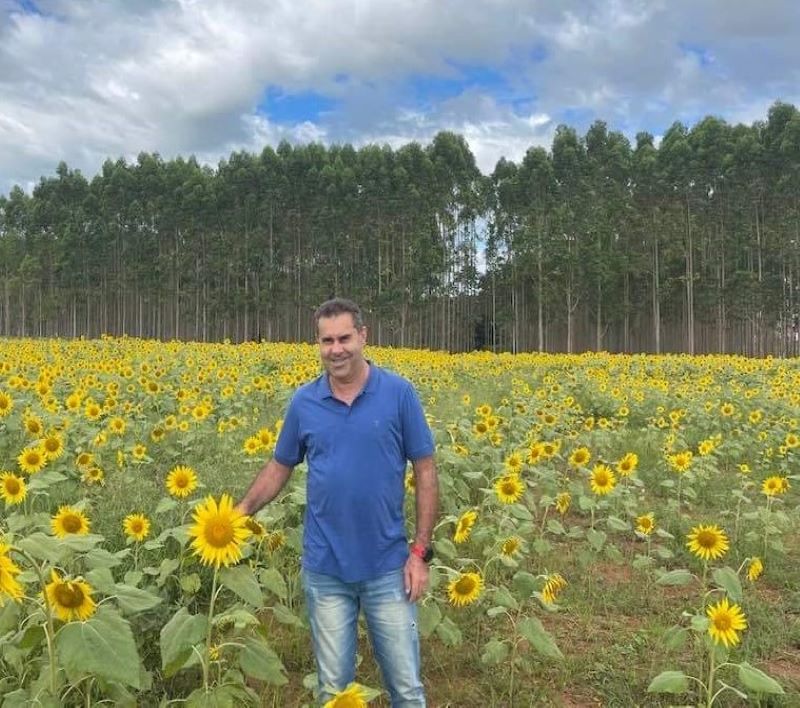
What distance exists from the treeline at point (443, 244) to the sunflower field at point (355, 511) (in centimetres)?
3593

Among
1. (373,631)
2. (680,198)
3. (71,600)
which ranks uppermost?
(680,198)

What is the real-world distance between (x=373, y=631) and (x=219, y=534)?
828 mm

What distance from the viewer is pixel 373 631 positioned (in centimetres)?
251

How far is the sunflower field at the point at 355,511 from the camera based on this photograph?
2025mm

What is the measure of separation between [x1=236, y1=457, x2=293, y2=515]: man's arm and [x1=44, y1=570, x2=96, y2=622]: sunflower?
0.77 metres

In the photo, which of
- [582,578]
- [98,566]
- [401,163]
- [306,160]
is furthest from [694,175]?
[98,566]

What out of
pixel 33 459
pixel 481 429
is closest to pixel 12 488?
pixel 33 459

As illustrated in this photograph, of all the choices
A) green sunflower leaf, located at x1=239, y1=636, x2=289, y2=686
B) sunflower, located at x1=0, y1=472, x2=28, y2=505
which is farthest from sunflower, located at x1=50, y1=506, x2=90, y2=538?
green sunflower leaf, located at x1=239, y1=636, x2=289, y2=686

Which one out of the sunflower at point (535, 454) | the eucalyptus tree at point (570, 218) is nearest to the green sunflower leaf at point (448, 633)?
the sunflower at point (535, 454)

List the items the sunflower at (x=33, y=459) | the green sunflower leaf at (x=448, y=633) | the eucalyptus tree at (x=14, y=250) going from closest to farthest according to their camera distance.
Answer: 1. the green sunflower leaf at (x=448, y=633)
2. the sunflower at (x=33, y=459)
3. the eucalyptus tree at (x=14, y=250)

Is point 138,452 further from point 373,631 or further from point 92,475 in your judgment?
point 373,631

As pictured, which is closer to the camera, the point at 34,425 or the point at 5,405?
the point at 34,425

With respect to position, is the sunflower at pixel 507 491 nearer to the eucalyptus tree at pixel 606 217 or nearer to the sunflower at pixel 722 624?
the sunflower at pixel 722 624

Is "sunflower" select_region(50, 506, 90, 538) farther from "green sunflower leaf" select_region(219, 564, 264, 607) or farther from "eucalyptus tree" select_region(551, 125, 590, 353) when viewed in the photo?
"eucalyptus tree" select_region(551, 125, 590, 353)
